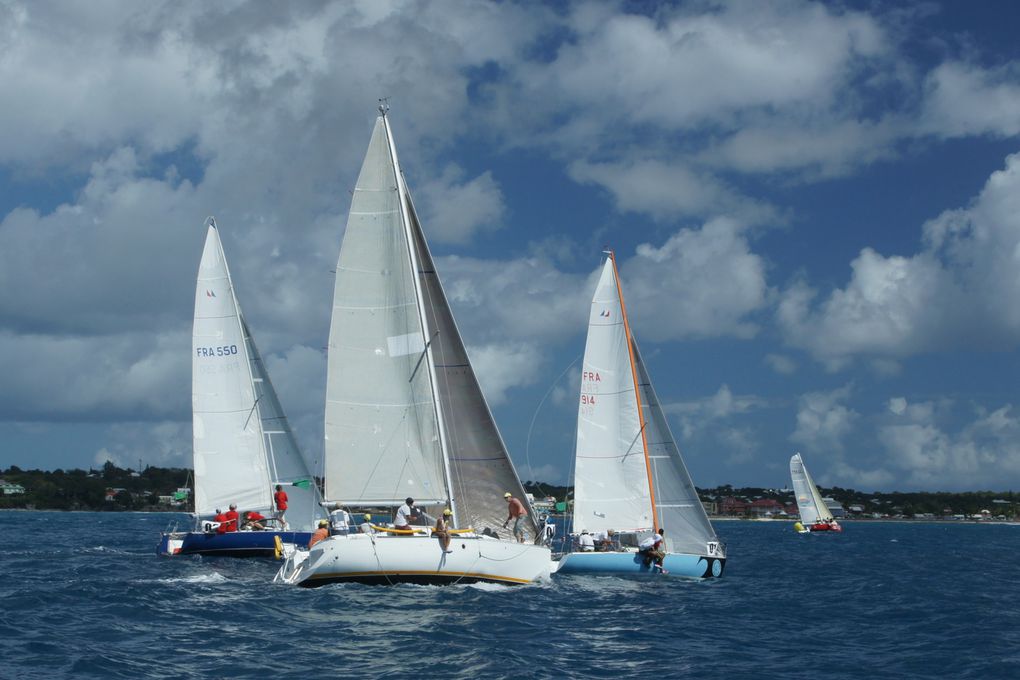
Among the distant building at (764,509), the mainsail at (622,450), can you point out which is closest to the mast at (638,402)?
the mainsail at (622,450)

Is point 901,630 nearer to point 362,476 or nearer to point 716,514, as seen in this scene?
point 362,476

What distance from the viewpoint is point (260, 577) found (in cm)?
2991

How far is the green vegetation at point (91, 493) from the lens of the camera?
16188 centimetres

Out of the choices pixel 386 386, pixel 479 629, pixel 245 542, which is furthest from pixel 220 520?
pixel 479 629

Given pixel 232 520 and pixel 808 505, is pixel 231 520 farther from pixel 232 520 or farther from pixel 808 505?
pixel 808 505

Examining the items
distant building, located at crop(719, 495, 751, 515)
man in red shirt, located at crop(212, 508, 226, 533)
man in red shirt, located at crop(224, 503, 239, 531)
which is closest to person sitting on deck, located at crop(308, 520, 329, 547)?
man in red shirt, located at crop(212, 508, 226, 533)

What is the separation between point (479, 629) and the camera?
70.0 ft

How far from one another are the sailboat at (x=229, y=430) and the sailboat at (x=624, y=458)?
34.8 feet

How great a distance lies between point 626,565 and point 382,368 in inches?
428

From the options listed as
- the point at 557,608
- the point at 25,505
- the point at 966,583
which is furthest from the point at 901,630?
the point at 25,505

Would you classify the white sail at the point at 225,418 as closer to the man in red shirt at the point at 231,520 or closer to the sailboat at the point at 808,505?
the man in red shirt at the point at 231,520

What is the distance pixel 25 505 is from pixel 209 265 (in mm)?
134941

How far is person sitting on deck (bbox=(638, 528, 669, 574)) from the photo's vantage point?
110 ft

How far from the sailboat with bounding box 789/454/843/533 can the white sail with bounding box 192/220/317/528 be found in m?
68.3
